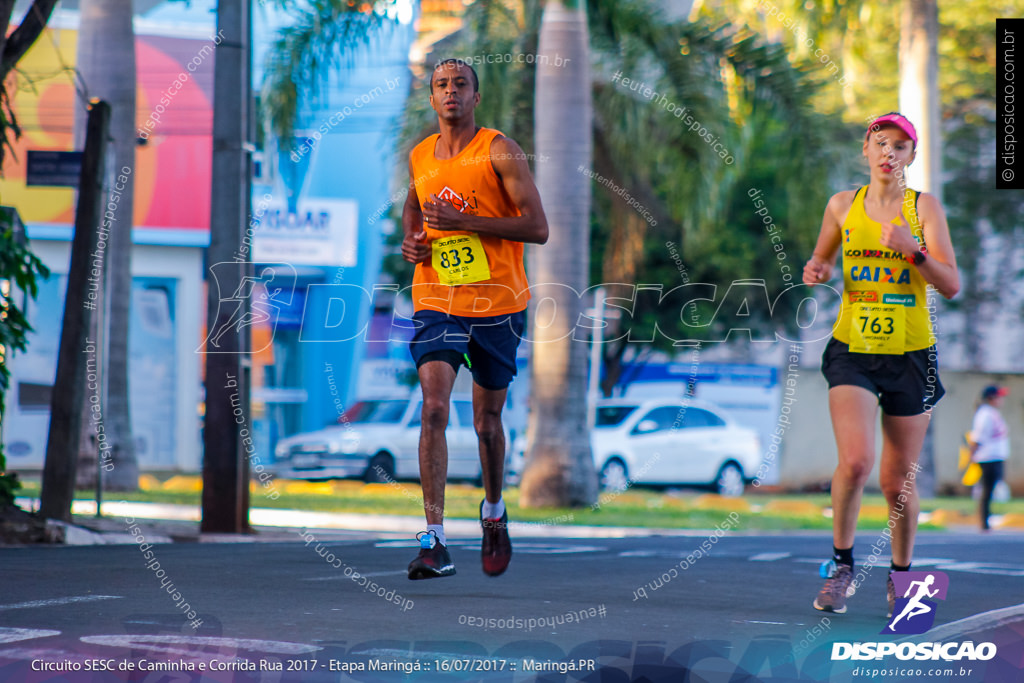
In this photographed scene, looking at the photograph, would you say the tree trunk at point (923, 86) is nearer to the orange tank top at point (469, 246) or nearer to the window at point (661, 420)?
the window at point (661, 420)

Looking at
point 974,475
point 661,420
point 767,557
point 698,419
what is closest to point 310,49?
point 767,557

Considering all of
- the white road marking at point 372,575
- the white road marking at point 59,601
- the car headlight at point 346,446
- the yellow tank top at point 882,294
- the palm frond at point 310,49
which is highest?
the palm frond at point 310,49

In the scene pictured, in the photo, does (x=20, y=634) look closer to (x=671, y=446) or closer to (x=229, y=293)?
(x=229, y=293)

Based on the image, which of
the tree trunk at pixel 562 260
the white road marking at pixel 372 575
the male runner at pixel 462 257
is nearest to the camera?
the male runner at pixel 462 257

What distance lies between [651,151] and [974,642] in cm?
1359

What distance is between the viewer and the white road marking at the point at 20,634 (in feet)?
14.9

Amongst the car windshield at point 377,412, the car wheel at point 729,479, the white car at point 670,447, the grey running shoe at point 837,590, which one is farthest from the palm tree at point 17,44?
the car wheel at point 729,479

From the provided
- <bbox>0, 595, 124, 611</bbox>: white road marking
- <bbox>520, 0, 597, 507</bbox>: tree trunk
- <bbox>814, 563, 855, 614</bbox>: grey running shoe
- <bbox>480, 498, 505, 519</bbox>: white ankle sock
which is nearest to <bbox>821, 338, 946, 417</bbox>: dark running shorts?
<bbox>814, 563, 855, 614</bbox>: grey running shoe

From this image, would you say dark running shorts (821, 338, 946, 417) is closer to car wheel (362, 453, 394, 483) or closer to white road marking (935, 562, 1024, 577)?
white road marking (935, 562, 1024, 577)

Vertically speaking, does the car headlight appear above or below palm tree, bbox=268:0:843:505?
below

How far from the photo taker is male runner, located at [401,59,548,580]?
5.37m

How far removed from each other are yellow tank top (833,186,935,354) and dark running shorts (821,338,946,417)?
4 cm

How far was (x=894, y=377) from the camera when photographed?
5734 millimetres

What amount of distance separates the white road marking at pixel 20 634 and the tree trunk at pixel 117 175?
1247 cm
